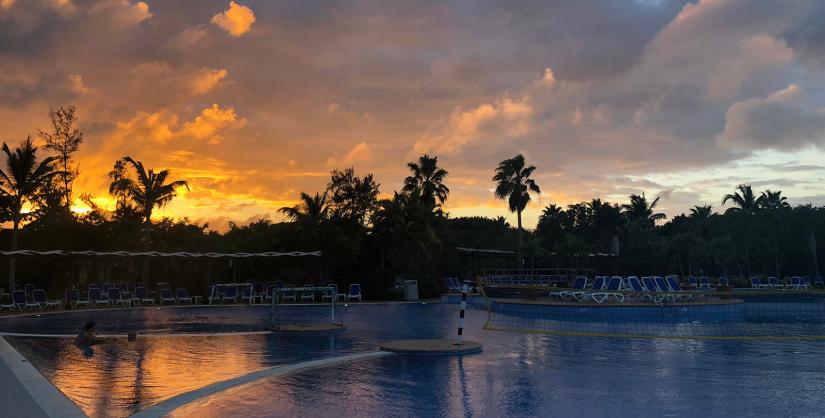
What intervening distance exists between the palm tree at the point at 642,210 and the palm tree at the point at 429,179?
32.8 meters

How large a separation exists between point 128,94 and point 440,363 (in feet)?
61.1

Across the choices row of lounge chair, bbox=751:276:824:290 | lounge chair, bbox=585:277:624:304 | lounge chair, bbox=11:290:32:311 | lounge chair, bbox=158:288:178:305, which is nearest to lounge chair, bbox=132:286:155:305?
lounge chair, bbox=158:288:178:305

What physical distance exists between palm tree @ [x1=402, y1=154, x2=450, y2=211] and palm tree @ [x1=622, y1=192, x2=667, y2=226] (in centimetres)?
3277

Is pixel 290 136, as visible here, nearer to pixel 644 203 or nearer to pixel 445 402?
pixel 445 402

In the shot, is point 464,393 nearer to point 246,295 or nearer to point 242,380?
point 242,380

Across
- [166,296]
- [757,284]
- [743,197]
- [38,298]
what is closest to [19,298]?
[38,298]

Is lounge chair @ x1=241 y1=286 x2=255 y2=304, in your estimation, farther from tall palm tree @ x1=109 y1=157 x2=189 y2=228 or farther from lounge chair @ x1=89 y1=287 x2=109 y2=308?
lounge chair @ x1=89 y1=287 x2=109 y2=308

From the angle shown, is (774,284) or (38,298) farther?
(774,284)

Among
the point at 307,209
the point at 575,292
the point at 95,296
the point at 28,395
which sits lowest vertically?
the point at 28,395

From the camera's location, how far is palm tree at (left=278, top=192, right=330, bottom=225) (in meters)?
34.9

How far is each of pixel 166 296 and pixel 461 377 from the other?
25.1 meters

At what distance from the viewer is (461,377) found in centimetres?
919

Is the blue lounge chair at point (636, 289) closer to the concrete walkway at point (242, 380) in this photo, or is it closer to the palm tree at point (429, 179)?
the concrete walkway at point (242, 380)

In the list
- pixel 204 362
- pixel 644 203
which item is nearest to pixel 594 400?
pixel 204 362
